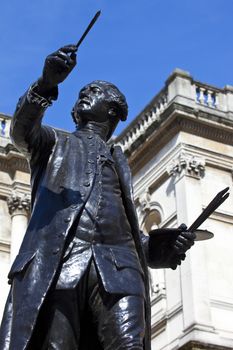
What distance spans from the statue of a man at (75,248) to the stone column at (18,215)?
16249 mm

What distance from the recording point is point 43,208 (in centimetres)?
418

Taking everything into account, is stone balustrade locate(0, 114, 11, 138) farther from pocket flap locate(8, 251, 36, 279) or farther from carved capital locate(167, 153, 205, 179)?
pocket flap locate(8, 251, 36, 279)

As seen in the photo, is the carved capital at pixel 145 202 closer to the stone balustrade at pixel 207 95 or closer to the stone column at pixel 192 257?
Result: the stone column at pixel 192 257

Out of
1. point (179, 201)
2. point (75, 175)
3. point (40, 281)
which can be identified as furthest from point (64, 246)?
point (179, 201)

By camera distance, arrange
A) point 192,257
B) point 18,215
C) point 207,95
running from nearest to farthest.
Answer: point 192,257
point 18,215
point 207,95

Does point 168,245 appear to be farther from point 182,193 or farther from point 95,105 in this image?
point 182,193

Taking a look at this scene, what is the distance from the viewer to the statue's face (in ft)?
15.3

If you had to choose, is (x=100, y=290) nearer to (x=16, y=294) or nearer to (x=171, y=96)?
(x=16, y=294)

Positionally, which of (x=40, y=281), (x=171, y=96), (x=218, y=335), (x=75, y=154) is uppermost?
(x=171, y=96)

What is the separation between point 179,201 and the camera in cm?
1952

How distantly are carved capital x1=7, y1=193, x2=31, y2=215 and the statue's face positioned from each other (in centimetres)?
1654

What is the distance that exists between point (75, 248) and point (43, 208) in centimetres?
31

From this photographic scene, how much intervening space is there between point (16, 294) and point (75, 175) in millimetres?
727

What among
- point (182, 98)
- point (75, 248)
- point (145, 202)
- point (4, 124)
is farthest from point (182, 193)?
point (75, 248)
